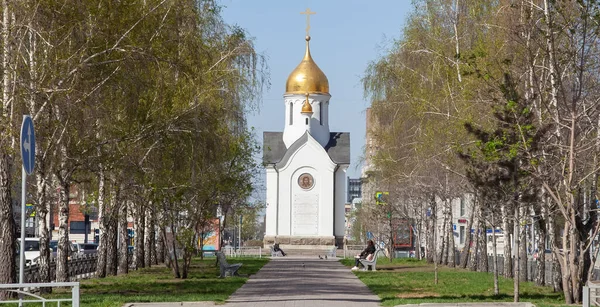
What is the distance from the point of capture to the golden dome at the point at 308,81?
315 ft

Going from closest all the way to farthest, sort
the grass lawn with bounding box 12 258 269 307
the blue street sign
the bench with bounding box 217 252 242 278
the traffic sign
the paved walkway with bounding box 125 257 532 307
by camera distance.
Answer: the blue street sign < the paved walkway with bounding box 125 257 532 307 < the grass lawn with bounding box 12 258 269 307 < the bench with bounding box 217 252 242 278 < the traffic sign

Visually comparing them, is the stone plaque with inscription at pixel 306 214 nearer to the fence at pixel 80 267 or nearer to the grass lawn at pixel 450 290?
the fence at pixel 80 267

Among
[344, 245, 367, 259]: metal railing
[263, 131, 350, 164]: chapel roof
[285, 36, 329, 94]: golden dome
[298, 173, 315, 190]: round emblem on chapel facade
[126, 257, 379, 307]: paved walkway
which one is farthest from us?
[285, 36, 329, 94]: golden dome

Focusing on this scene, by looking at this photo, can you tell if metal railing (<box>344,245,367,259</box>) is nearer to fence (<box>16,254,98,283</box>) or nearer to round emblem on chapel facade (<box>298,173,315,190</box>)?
round emblem on chapel facade (<box>298,173,315,190</box>)

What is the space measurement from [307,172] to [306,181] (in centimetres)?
79

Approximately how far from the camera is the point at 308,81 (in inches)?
3784

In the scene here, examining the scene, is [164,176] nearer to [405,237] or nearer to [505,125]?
[505,125]

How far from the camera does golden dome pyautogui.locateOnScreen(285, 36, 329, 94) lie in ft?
315

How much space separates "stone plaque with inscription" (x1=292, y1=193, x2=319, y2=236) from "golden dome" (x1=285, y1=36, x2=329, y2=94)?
10074 millimetres

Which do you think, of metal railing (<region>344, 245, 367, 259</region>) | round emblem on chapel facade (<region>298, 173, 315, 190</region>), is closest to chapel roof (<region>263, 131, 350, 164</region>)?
round emblem on chapel facade (<region>298, 173, 315, 190</region>)

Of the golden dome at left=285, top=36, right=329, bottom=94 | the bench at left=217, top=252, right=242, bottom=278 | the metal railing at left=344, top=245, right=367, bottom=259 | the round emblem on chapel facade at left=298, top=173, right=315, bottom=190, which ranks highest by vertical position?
the golden dome at left=285, top=36, right=329, bottom=94

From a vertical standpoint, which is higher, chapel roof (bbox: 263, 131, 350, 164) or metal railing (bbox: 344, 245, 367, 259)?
chapel roof (bbox: 263, 131, 350, 164)

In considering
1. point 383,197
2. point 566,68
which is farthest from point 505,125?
point 383,197

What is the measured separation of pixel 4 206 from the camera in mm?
21078
